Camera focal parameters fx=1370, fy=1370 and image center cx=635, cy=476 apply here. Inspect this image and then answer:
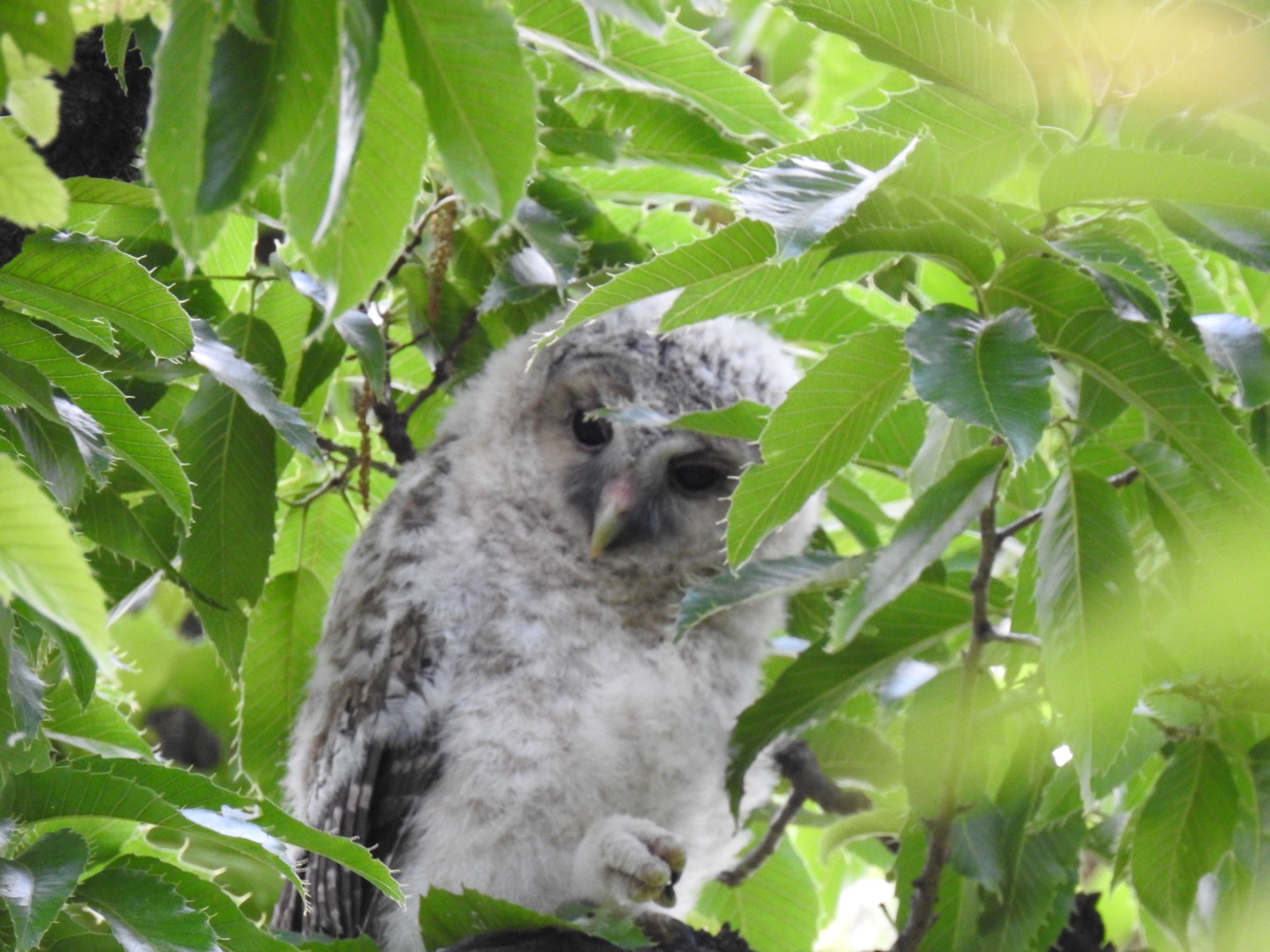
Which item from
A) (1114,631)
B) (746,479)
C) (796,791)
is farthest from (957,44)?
(796,791)

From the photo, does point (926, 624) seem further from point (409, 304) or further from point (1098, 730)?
point (409, 304)

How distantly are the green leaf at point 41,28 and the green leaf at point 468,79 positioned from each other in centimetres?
19

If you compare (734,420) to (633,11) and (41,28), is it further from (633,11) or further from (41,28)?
(41,28)

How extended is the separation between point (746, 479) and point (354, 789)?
0.83 metres

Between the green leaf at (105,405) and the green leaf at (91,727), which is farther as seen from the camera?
the green leaf at (91,727)

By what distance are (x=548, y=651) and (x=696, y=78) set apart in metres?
0.82

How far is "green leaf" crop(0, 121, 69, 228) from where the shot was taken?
0.77 metres

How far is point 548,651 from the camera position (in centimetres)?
196

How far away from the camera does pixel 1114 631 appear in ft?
4.49

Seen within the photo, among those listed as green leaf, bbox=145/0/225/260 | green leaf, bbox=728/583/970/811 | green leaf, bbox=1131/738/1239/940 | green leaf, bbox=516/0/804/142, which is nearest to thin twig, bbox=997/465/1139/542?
green leaf, bbox=728/583/970/811

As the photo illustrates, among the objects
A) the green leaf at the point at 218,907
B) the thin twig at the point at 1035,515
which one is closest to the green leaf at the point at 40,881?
the green leaf at the point at 218,907

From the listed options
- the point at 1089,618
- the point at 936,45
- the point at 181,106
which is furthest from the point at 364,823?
the point at 181,106

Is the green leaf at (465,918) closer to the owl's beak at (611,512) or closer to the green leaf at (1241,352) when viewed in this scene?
the owl's beak at (611,512)

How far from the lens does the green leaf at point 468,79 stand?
0.80 metres
